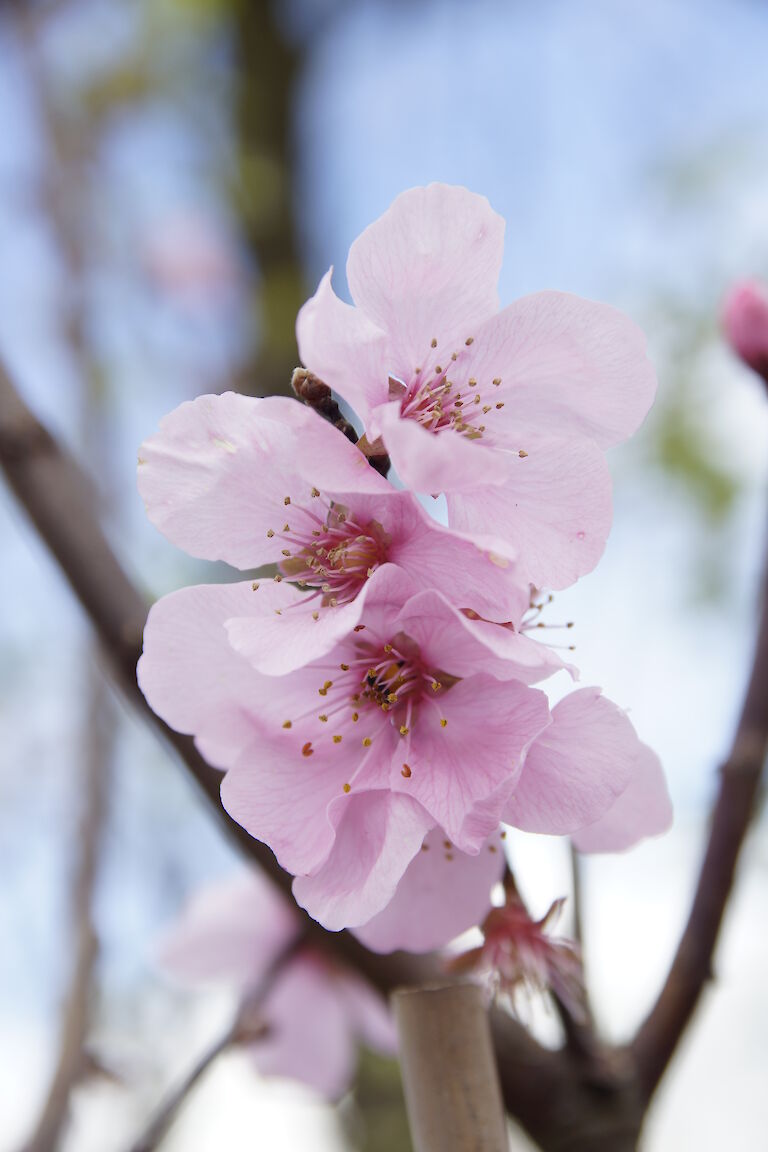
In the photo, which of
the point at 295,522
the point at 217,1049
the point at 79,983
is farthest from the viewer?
the point at 79,983

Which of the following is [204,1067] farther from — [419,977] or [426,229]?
[426,229]

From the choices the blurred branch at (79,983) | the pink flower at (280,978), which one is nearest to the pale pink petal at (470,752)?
the blurred branch at (79,983)

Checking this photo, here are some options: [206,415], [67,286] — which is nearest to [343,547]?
[206,415]

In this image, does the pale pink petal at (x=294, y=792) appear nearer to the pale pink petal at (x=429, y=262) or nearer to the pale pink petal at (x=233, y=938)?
the pale pink petal at (x=429, y=262)

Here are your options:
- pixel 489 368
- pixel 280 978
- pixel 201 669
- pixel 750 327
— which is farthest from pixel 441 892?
pixel 750 327

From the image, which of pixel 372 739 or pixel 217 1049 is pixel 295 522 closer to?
pixel 372 739
